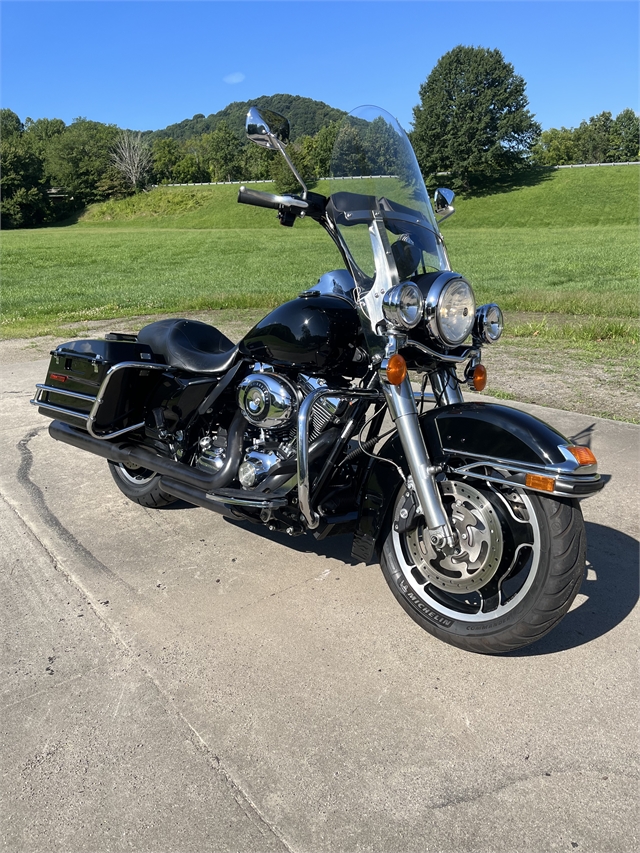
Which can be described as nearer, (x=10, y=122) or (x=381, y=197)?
(x=381, y=197)

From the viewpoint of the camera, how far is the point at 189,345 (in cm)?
401

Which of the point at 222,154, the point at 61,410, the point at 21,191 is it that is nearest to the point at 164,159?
the point at 222,154

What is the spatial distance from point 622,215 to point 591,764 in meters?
52.8

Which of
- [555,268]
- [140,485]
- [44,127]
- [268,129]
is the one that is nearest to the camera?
[268,129]

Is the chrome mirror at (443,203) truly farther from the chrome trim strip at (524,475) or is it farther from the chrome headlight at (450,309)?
the chrome trim strip at (524,475)

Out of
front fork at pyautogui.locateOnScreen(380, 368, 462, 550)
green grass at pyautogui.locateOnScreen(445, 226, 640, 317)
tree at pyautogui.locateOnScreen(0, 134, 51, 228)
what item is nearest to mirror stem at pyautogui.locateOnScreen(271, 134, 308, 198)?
front fork at pyautogui.locateOnScreen(380, 368, 462, 550)

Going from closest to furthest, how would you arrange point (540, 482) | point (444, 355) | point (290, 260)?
1. point (540, 482)
2. point (444, 355)
3. point (290, 260)

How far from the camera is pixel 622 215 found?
4834 centimetres

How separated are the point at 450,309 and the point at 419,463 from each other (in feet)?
2.05

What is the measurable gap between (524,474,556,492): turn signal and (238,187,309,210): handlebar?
1.51m

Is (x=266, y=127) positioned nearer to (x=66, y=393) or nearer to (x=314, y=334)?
(x=314, y=334)

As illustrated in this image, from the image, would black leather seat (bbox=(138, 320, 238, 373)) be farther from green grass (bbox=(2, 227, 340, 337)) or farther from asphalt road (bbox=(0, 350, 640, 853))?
green grass (bbox=(2, 227, 340, 337))

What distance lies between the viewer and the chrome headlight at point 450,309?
2701 mm

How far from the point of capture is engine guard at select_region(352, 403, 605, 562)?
8.16ft
